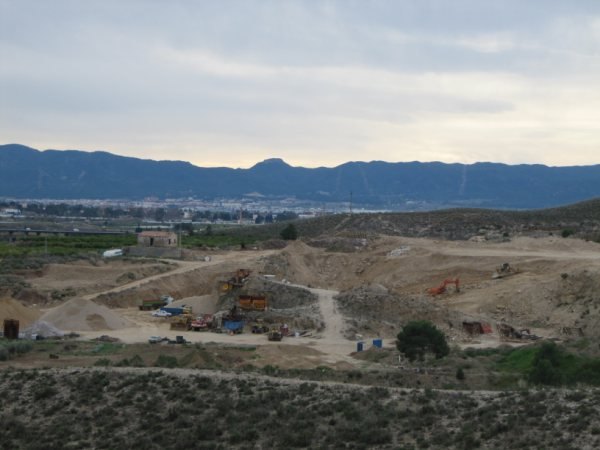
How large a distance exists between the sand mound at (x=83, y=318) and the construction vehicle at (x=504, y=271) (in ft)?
83.2

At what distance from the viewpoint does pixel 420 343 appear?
124 ft

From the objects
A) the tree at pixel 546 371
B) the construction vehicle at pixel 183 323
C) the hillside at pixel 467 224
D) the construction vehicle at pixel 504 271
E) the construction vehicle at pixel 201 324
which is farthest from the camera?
the hillside at pixel 467 224

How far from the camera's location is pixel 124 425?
21125 millimetres

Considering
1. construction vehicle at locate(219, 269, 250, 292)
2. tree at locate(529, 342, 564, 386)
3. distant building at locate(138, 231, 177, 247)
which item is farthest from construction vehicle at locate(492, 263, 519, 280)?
distant building at locate(138, 231, 177, 247)

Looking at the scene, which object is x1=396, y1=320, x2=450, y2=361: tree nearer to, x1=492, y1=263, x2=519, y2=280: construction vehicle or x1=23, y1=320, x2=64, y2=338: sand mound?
x1=23, y1=320, x2=64, y2=338: sand mound

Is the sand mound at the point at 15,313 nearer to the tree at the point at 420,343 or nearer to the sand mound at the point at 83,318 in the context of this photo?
the sand mound at the point at 83,318

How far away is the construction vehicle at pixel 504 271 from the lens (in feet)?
199

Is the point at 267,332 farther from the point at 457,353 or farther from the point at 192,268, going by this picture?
the point at 192,268

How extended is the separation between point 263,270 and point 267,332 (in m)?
20.7

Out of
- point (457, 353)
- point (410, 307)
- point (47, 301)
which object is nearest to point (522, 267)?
point (410, 307)

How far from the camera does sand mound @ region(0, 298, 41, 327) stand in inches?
1929

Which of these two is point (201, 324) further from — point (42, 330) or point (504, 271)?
point (504, 271)

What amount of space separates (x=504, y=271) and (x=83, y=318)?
2859cm

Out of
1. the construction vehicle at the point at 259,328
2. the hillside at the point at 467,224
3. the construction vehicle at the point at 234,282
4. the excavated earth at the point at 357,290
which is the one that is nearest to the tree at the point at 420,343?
the excavated earth at the point at 357,290
